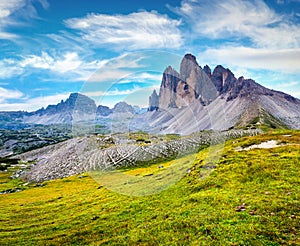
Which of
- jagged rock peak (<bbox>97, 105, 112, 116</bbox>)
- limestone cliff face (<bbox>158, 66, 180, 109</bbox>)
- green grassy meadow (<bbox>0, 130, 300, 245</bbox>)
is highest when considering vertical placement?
limestone cliff face (<bbox>158, 66, 180, 109</bbox>)

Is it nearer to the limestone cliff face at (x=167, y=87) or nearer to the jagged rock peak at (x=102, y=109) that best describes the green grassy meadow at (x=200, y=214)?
the limestone cliff face at (x=167, y=87)

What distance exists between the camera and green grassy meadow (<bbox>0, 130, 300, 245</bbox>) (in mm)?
27744

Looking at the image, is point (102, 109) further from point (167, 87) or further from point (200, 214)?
point (200, 214)

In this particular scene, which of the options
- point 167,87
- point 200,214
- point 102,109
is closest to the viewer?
point 200,214

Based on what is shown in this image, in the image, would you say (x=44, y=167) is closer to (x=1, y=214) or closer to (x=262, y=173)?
(x=1, y=214)

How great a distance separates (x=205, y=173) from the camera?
180 ft

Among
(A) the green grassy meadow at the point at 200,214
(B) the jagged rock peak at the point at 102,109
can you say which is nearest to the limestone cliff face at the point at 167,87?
(B) the jagged rock peak at the point at 102,109

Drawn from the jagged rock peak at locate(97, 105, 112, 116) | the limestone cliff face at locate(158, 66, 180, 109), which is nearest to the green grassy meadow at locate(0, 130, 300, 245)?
the limestone cliff face at locate(158, 66, 180, 109)

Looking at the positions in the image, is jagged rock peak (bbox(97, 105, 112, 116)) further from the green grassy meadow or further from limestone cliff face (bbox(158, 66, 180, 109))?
the green grassy meadow

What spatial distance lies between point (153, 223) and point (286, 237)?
1762 cm

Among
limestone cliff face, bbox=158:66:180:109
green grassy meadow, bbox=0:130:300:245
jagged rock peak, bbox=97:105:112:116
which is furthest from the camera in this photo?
jagged rock peak, bbox=97:105:112:116

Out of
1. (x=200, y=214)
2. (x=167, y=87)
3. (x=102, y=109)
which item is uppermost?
(x=167, y=87)

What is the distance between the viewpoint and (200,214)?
1346 inches

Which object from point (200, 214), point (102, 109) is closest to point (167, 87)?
point (102, 109)
